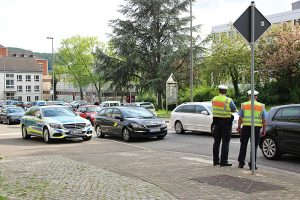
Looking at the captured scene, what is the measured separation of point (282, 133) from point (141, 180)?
439cm

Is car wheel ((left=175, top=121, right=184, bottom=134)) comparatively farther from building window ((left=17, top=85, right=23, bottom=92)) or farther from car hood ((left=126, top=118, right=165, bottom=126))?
building window ((left=17, top=85, right=23, bottom=92))

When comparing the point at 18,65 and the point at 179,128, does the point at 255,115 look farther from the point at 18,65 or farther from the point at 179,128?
the point at 18,65

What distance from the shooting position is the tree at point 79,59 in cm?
7988

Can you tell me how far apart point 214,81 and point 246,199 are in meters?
38.0

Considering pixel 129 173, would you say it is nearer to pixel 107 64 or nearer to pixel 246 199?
pixel 246 199

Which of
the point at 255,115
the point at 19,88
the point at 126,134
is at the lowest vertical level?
the point at 126,134

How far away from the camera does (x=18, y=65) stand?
112062mm

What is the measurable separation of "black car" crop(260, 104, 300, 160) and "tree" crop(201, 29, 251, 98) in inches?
1182

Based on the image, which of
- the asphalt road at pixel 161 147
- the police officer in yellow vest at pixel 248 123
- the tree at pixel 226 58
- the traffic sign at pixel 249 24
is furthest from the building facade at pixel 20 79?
the traffic sign at pixel 249 24

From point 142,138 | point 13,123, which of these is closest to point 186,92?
point 13,123

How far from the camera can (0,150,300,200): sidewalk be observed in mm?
6988

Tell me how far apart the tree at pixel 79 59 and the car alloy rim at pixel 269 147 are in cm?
6849

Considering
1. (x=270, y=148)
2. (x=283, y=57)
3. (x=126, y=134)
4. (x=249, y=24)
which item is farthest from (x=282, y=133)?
(x=283, y=57)

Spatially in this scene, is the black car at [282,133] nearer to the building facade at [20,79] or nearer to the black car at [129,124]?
the black car at [129,124]
